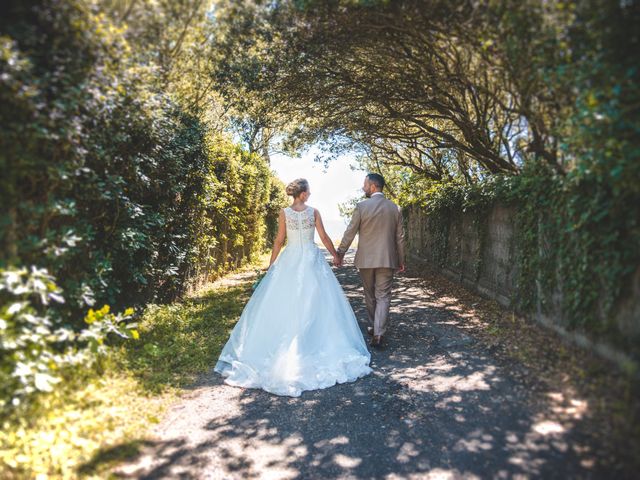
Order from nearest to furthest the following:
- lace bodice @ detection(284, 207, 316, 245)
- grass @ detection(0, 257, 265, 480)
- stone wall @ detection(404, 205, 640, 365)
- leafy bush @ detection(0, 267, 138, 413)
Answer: grass @ detection(0, 257, 265, 480) < leafy bush @ detection(0, 267, 138, 413) < stone wall @ detection(404, 205, 640, 365) < lace bodice @ detection(284, 207, 316, 245)

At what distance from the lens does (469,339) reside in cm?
589

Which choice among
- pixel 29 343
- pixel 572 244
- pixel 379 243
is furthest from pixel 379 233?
pixel 29 343

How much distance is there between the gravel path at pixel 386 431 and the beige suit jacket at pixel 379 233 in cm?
151

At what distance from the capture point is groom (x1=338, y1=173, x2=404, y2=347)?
19.7 ft

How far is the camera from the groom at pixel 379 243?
601 cm

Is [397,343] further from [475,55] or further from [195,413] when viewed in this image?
[475,55]

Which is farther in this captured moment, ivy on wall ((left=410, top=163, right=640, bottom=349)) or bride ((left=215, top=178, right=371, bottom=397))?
bride ((left=215, top=178, right=371, bottom=397))

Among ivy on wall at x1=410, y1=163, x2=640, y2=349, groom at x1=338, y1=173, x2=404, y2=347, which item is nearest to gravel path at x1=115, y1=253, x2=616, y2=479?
ivy on wall at x1=410, y1=163, x2=640, y2=349

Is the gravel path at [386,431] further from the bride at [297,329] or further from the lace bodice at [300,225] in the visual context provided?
the lace bodice at [300,225]

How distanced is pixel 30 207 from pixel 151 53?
229 cm

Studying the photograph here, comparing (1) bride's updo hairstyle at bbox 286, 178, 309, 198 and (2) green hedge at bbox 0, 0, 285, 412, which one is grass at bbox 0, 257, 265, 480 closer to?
(2) green hedge at bbox 0, 0, 285, 412

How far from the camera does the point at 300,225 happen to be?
225 inches

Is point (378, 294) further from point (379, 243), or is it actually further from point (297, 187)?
point (297, 187)

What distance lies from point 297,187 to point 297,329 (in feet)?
6.21
